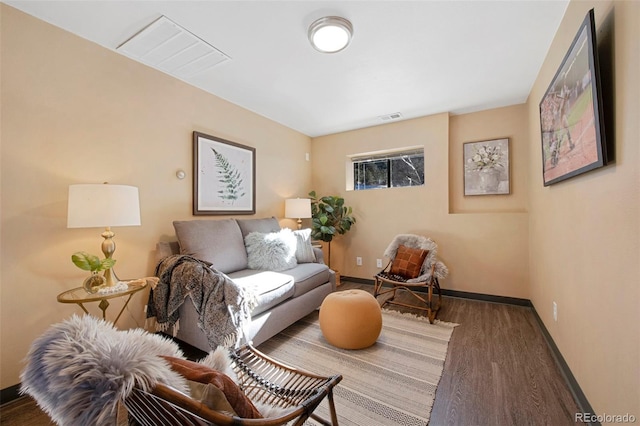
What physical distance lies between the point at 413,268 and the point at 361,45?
7.73ft

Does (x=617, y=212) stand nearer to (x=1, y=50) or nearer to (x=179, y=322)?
(x=179, y=322)

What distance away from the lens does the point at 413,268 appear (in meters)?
3.00

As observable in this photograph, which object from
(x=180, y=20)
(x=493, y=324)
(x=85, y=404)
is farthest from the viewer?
(x=493, y=324)

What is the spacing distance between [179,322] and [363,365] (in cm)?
146

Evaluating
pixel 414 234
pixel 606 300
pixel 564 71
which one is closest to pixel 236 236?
pixel 414 234

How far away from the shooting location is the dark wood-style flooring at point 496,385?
1408 mm

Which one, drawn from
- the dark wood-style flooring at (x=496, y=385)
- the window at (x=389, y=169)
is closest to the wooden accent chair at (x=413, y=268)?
the dark wood-style flooring at (x=496, y=385)

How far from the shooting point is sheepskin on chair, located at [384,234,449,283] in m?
2.95

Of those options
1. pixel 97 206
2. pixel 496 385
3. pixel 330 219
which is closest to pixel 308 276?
pixel 330 219

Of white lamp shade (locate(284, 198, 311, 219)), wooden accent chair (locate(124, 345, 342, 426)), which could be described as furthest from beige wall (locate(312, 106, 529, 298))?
wooden accent chair (locate(124, 345, 342, 426))

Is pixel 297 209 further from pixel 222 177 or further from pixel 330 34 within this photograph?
pixel 330 34

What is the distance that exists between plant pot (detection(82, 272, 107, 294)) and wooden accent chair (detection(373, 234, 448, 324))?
8.05ft

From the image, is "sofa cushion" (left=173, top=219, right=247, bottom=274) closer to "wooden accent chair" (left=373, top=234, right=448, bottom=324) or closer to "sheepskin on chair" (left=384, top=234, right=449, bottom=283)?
"wooden accent chair" (left=373, top=234, right=448, bottom=324)

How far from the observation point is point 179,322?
1.99 m
